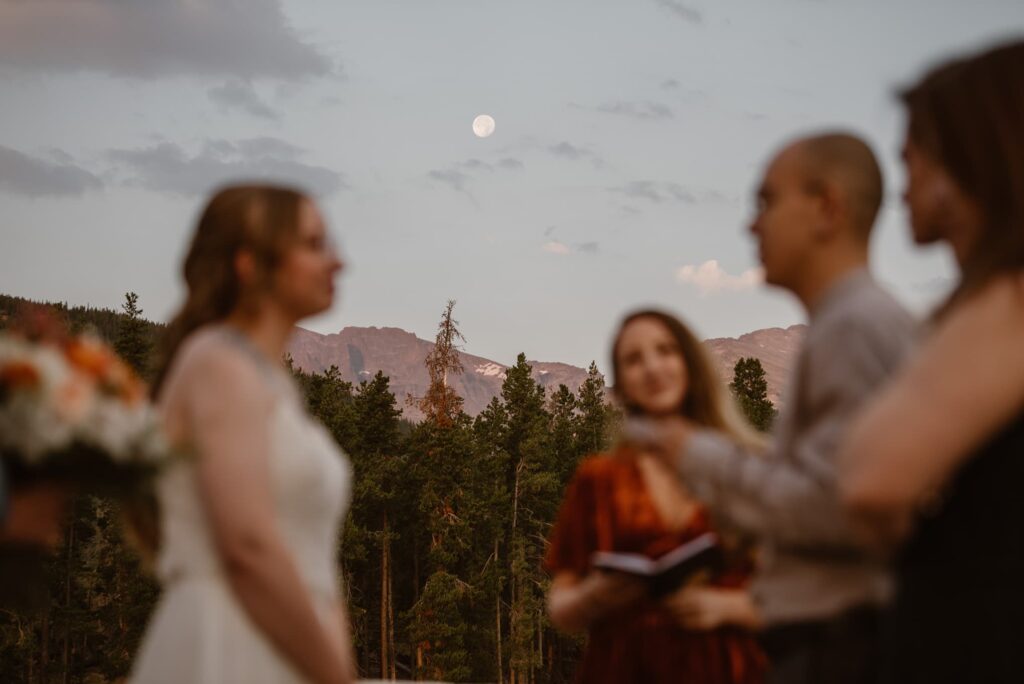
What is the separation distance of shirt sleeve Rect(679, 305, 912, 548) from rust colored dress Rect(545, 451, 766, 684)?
1528 mm

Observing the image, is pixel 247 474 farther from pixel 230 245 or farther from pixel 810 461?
pixel 810 461

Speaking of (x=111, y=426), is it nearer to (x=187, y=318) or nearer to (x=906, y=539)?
(x=187, y=318)

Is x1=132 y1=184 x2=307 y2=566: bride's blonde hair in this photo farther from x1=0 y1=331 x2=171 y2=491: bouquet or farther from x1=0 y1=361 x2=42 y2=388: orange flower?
x1=0 y1=361 x2=42 y2=388: orange flower

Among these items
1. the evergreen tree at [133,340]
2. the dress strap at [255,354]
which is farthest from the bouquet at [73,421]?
the evergreen tree at [133,340]

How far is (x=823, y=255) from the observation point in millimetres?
2555

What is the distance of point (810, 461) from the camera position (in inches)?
84.7

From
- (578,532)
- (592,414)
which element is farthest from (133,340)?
(578,532)

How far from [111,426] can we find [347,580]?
4886 centimetres

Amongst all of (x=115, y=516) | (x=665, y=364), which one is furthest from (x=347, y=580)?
(x=665, y=364)

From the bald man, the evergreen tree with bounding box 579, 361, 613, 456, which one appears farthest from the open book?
the evergreen tree with bounding box 579, 361, 613, 456

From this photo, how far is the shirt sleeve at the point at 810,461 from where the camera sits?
2104 mm

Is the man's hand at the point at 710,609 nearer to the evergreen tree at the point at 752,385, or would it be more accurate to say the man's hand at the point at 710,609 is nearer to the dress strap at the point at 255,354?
the dress strap at the point at 255,354

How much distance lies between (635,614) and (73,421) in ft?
7.79

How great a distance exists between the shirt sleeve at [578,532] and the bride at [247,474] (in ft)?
4.78
